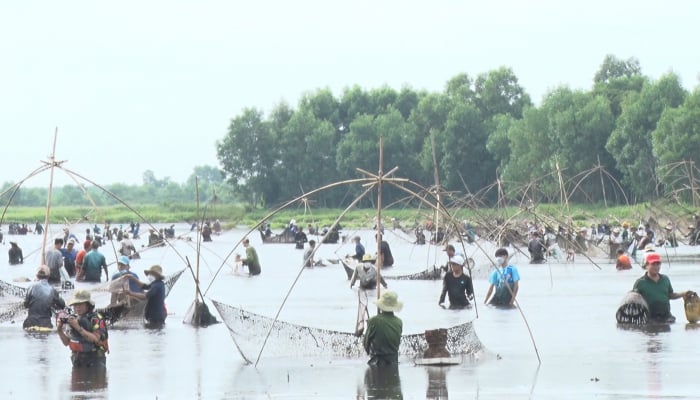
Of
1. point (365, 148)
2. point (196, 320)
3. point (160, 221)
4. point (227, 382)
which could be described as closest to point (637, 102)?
point (365, 148)

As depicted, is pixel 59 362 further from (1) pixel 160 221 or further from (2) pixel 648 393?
(1) pixel 160 221

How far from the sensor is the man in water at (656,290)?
18.4 metres

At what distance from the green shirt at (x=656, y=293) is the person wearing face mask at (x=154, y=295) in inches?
276

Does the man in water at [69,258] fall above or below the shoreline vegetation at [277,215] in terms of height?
below

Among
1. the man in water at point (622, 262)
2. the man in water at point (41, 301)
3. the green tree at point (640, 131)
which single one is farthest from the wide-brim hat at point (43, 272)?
the green tree at point (640, 131)

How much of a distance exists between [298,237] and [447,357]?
43.9m

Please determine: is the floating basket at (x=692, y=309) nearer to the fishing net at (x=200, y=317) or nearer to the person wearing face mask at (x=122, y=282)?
the fishing net at (x=200, y=317)

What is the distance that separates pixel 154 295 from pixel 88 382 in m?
→ 6.03

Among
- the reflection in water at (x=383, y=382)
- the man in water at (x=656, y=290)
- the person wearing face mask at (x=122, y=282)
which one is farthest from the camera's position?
the person wearing face mask at (x=122, y=282)

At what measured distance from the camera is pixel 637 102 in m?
86.9

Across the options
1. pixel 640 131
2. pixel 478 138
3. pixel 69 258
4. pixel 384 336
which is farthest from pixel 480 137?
pixel 384 336

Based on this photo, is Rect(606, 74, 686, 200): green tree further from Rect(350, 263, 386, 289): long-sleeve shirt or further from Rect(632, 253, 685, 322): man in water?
Rect(632, 253, 685, 322): man in water

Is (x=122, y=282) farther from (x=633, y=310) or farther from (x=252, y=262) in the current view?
(x=252, y=262)

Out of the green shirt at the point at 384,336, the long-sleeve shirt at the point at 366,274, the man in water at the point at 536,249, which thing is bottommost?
the green shirt at the point at 384,336
